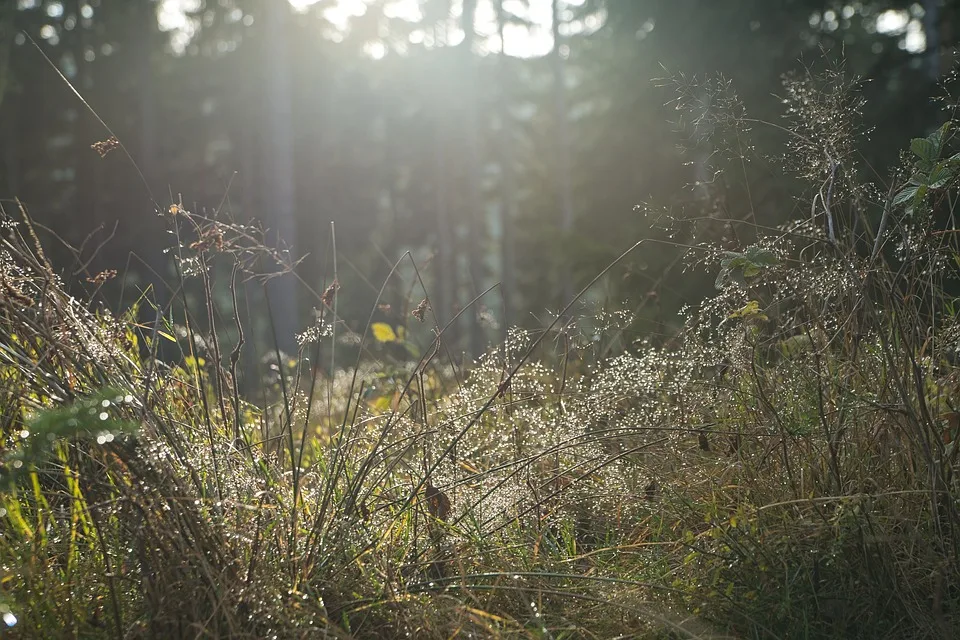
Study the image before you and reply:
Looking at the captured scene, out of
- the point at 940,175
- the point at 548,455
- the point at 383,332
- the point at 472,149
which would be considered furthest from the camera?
the point at 472,149

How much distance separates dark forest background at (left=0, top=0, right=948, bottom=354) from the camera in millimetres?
6430

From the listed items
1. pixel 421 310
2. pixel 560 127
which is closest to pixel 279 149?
pixel 560 127

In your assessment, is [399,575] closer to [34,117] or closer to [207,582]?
[207,582]

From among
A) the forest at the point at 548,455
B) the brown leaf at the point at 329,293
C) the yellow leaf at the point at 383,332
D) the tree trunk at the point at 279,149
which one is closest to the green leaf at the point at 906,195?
the forest at the point at 548,455

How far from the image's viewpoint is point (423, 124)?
22.8 meters

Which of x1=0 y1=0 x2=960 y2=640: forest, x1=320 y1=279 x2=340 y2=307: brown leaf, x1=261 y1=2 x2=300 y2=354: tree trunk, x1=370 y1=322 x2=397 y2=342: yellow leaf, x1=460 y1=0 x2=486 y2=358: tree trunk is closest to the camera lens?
x1=0 y1=0 x2=960 y2=640: forest

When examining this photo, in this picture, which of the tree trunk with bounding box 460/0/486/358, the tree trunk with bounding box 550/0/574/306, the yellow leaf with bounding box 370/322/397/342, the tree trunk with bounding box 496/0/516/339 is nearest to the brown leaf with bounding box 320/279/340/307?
the yellow leaf with bounding box 370/322/397/342

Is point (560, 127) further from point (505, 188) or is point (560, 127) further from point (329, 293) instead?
point (329, 293)

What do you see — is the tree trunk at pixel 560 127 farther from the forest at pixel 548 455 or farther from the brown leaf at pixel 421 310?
the brown leaf at pixel 421 310

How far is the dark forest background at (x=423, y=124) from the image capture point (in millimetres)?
6430

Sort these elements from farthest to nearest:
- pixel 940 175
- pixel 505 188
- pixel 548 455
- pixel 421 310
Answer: pixel 505 188, pixel 548 455, pixel 421 310, pixel 940 175

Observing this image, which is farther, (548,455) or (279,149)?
(279,149)

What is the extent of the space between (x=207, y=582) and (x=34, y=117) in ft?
58.2

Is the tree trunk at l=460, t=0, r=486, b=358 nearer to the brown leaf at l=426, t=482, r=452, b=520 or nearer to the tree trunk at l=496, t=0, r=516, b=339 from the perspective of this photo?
the tree trunk at l=496, t=0, r=516, b=339
